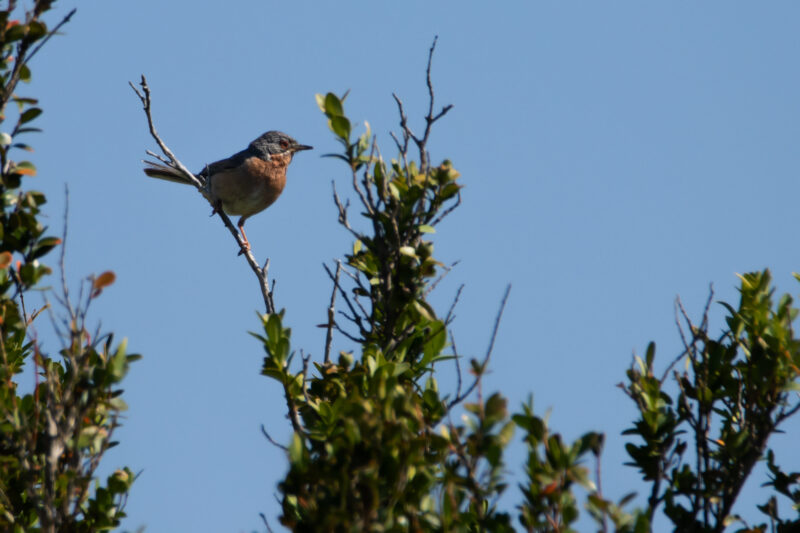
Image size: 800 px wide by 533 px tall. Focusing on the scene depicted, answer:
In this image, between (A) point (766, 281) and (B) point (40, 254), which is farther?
(A) point (766, 281)

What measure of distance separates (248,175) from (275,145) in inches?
29.6

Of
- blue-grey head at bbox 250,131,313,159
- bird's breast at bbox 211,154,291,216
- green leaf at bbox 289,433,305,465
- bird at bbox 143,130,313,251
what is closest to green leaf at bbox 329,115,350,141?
green leaf at bbox 289,433,305,465

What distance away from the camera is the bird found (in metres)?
9.26

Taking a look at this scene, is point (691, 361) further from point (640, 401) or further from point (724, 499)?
point (724, 499)

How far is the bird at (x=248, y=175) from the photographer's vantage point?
926 centimetres

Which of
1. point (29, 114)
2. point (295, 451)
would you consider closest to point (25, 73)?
point (29, 114)

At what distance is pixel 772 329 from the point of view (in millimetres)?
3818

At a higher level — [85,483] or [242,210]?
[242,210]

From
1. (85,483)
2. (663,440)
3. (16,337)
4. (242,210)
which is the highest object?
(242,210)

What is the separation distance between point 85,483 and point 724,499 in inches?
97.7

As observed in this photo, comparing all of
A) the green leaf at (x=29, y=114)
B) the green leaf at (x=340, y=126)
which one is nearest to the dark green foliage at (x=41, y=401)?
the green leaf at (x=29, y=114)

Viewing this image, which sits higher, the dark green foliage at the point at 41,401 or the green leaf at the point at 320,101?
the green leaf at the point at 320,101

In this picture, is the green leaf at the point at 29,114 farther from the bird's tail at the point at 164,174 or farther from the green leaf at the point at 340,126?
the bird's tail at the point at 164,174

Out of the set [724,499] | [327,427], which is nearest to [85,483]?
[327,427]
